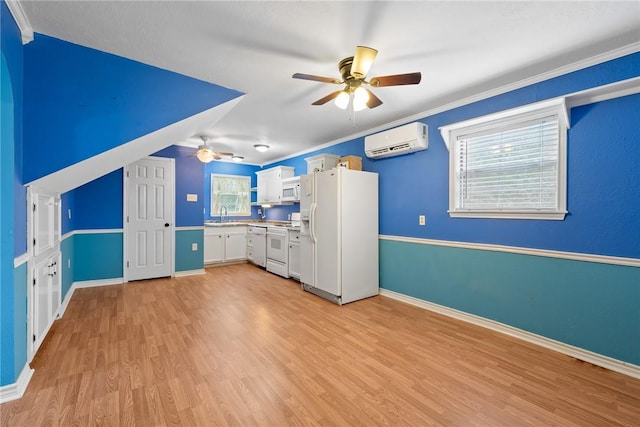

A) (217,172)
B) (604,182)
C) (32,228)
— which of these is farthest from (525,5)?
(217,172)

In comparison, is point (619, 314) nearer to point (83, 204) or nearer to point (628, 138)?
point (628, 138)

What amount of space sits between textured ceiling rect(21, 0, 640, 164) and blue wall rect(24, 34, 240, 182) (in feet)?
0.41

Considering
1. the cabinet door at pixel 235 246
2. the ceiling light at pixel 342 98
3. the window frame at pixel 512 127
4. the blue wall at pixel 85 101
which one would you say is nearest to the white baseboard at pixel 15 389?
the blue wall at pixel 85 101

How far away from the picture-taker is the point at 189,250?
5125 mm

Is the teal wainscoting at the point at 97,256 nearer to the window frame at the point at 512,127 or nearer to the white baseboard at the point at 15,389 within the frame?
the white baseboard at the point at 15,389

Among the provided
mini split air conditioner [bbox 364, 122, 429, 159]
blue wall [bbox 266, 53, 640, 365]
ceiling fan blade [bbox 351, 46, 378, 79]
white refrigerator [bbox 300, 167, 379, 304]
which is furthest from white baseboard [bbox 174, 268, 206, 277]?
ceiling fan blade [bbox 351, 46, 378, 79]

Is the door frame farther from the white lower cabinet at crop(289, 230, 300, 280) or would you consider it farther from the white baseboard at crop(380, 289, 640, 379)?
the white baseboard at crop(380, 289, 640, 379)

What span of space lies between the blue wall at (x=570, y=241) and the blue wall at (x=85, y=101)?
123 inches

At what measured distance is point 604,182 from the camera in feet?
7.35

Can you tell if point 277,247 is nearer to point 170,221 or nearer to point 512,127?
point 170,221

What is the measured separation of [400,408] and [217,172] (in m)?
6.13

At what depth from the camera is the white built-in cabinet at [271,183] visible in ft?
19.7

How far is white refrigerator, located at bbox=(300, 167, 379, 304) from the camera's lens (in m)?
3.61

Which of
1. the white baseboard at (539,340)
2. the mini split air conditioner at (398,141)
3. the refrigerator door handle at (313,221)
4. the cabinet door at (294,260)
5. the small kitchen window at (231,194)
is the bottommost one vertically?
the white baseboard at (539,340)
